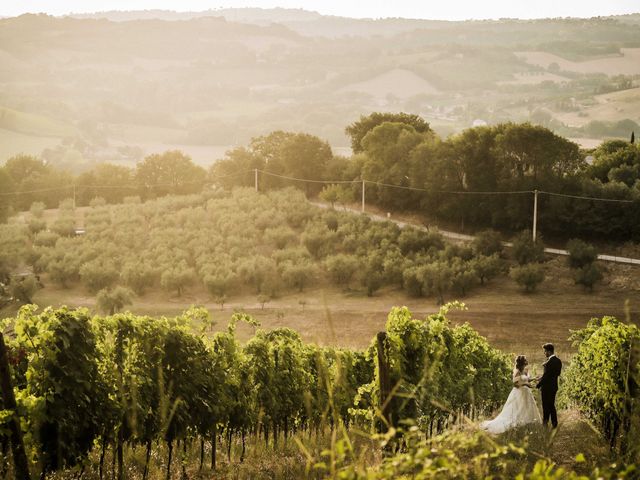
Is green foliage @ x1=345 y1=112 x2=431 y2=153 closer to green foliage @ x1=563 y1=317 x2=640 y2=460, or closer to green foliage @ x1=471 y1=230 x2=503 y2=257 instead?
green foliage @ x1=471 y1=230 x2=503 y2=257

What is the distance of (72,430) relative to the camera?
9.47 m

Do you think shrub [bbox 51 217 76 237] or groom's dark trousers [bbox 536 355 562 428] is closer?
groom's dark trousers [bbox 536 355 562 428]

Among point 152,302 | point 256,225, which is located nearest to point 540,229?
point 256,225

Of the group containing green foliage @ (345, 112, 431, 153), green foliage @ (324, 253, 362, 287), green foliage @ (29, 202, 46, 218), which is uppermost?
green foliage @ (345, 112, 431, 153)

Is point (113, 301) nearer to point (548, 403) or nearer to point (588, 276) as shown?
point (588, 276)

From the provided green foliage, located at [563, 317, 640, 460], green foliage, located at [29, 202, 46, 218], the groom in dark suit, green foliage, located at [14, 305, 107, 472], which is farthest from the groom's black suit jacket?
green foliage, located at [29, 202, 46, 218]

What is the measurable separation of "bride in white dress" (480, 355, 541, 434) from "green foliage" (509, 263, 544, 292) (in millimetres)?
26580

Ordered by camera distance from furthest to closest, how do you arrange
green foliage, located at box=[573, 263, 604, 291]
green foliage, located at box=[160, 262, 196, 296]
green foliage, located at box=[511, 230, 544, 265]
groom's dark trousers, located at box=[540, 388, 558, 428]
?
green foliage, located at box=[160, 262, 196, 296], green foliage, located at box=[511, 230, 544, 265], green foliage, located at box=[573, 263, 604, 291], groom's dark trousers, located at box=[540, 388, 558, 428]

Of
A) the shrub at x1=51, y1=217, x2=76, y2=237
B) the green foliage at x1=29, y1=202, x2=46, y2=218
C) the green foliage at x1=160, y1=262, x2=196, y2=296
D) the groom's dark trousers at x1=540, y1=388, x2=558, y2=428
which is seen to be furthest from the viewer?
the green foliage at x1=29, y1=202, x2=46, y2=218

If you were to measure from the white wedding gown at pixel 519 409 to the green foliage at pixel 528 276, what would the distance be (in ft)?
87.3

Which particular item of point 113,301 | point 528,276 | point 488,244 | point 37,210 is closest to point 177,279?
point 113,301

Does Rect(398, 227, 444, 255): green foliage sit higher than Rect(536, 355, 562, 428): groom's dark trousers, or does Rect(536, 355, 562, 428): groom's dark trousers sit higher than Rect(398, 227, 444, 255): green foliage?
Rect(398, 227, 444, 255): green foliage

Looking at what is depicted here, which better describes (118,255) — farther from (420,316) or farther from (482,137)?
(482,137)

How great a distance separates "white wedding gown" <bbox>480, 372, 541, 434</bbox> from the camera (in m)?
12.8
